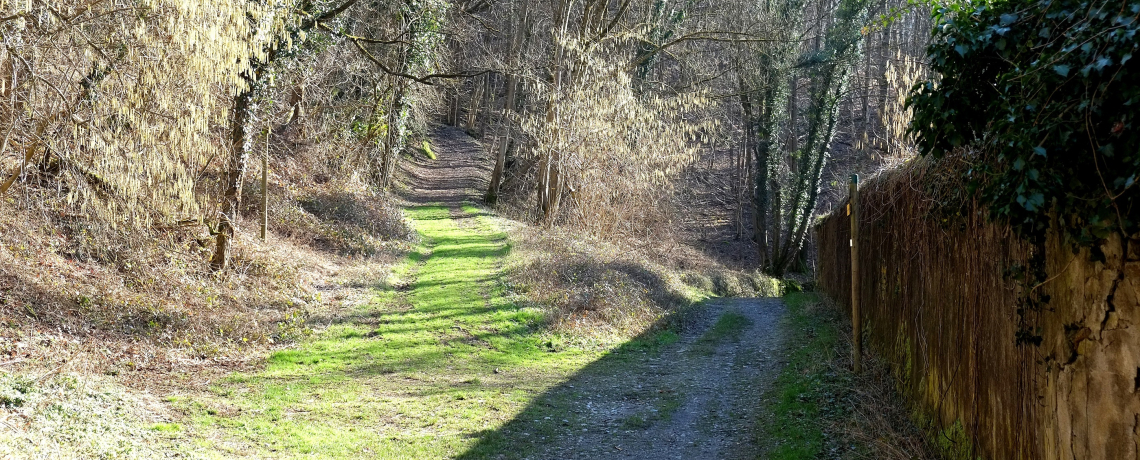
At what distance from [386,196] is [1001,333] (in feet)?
66.7

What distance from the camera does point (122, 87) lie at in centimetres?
696

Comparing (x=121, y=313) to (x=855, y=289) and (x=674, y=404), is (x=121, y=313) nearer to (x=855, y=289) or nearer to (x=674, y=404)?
(x=674, y=404)

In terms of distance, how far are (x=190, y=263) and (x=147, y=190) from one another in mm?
4497

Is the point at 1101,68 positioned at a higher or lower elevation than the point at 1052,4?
lower

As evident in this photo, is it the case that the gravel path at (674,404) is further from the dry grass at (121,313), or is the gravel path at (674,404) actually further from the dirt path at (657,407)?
the dry grass at (121,313)

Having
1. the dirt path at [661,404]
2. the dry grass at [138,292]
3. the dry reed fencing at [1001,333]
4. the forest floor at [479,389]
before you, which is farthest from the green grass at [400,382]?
the dry reed fencing at [1001,333]

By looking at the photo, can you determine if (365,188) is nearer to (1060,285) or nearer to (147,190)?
(147,190)

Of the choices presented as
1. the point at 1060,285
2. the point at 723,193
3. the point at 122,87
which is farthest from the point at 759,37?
the point at 723,193

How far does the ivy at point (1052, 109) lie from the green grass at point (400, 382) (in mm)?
4722

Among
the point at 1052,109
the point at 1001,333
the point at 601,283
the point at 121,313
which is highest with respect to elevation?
the point at 1052,109

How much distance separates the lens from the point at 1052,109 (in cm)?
314

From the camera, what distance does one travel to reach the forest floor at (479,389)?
6909mm

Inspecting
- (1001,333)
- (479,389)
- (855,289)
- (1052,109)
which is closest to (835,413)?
(855,289)

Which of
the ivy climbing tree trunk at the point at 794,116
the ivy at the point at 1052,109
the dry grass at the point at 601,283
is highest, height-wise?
the ivy climbing tree trunk at the point at 794,116
